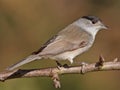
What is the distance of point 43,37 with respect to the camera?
9.21 metres

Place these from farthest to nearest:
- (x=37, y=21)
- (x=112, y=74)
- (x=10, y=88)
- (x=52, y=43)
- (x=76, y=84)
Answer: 1. (x=37, y=21)
2. (x=112, y=74)
3. (x=76, y=84)
4. (x=10, y=88)
5. (x=52, y=43)

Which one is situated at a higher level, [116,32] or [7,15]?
[7,15]

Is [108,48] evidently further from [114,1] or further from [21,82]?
[21,82]

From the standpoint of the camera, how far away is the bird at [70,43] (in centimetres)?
574

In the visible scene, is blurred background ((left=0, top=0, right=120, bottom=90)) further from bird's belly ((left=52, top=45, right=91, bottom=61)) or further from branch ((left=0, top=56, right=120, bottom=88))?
branch ((left=0, top=56, right=120, bottom=88))

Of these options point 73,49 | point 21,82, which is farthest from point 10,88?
point 73,49

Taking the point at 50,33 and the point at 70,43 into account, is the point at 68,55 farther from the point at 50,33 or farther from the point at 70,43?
the point at 50,33

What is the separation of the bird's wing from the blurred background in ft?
5.18

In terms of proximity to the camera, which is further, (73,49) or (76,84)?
(76,84)

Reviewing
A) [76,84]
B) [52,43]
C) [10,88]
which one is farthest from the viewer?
[76,84]

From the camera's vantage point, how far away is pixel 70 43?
6.13 m

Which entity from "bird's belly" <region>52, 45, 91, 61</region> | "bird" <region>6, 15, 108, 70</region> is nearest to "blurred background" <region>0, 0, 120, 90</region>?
"bird" <region>6, 15, 108, 70</region>

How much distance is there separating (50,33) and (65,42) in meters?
3.10

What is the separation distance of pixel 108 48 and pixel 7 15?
70.1 inches
